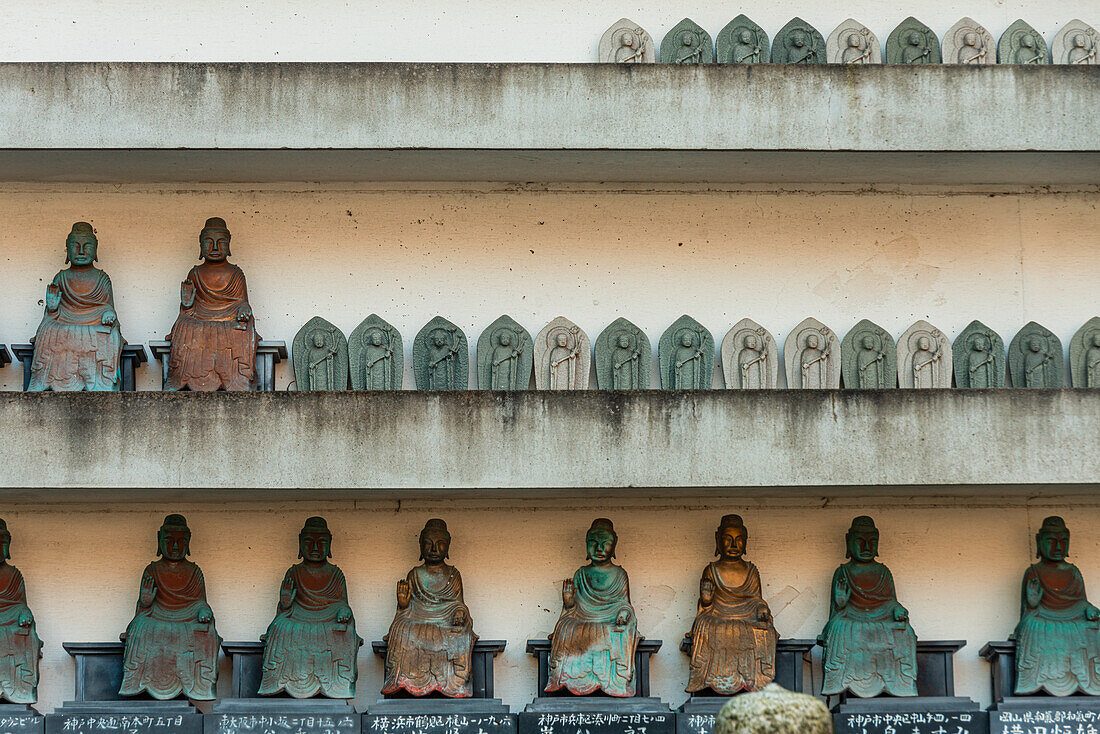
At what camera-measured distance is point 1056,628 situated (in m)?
9.63

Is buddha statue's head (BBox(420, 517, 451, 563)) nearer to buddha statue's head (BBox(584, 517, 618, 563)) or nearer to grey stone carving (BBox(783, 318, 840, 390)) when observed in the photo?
buddha statue's head (BBox(584, 517, 618, 563))

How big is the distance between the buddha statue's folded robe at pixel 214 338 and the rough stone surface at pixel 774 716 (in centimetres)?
594

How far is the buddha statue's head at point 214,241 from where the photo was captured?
396 inches

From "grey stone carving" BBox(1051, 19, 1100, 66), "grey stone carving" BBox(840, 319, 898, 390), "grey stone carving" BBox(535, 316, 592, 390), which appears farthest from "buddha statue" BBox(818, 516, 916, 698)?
"grey stone carving" BBox(1051, 19, 1100, 66)

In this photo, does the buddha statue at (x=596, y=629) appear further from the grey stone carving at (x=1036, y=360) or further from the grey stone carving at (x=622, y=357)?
the grey stone carving at (x=1036, y=360)

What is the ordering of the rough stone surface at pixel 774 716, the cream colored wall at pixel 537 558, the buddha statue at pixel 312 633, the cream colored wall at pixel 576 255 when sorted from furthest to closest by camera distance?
1. the cream colored wall at pixel 576 255
2. the cream colored wall at pixel 537 558
3. the buddha statue at pixel 312 633
4. the rough stone surface at pixel 774 716

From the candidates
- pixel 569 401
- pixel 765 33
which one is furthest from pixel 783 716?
pixel 765 33

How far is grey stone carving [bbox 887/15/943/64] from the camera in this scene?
10.6 metres

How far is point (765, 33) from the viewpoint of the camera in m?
10.6

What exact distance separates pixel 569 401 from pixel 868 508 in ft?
7.49

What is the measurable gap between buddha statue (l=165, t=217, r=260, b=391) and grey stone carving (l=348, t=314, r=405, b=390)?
66cm

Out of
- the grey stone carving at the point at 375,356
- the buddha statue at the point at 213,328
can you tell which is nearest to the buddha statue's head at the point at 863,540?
the grey stone carving at the point at 375,356

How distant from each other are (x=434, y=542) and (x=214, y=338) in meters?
1.93

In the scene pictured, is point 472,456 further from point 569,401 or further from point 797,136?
point 797,136
